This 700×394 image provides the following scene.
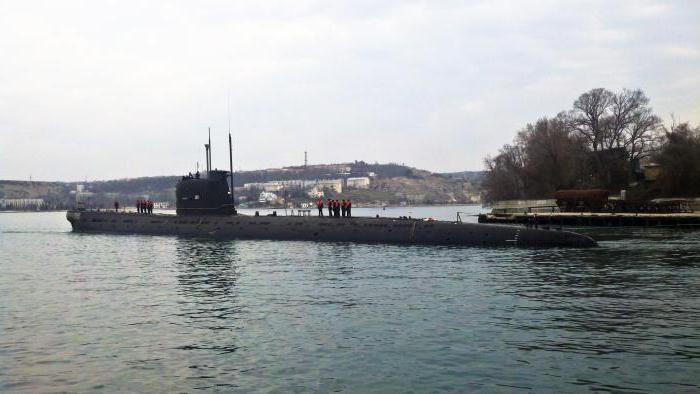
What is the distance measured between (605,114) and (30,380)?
79.5 meters

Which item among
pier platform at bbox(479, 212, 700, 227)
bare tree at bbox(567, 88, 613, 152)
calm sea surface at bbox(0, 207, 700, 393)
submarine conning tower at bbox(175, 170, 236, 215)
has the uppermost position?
bare tree at bbox(567, 88, 613, 152)

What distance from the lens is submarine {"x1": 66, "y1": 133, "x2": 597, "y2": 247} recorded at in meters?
34.6

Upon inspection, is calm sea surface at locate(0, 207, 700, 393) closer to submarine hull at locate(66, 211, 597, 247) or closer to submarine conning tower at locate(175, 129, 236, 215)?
submarine hull at locate(66, 211, 597, 247)

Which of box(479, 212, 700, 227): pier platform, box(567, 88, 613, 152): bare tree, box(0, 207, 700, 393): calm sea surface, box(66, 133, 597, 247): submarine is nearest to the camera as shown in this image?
box(0, 207, 700, 393): calm sea surface

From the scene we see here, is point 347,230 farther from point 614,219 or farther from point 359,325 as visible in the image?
point 614,219

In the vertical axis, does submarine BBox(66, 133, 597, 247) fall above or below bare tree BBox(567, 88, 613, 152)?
below

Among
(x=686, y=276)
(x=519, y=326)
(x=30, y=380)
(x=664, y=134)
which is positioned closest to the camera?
(x=30, y=380)

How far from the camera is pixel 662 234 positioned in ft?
147

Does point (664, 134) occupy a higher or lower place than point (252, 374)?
higher

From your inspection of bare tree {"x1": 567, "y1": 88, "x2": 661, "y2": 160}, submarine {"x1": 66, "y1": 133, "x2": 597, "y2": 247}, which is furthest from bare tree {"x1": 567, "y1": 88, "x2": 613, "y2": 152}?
submarine {"x1": 66, "y1": 133, "x2": 597, "y2": 247}

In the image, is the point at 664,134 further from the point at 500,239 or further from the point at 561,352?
the point at 561,352

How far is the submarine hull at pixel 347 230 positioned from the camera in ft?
113

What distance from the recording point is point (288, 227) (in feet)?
137

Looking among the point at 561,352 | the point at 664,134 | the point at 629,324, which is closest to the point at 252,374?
the point at 561,352
